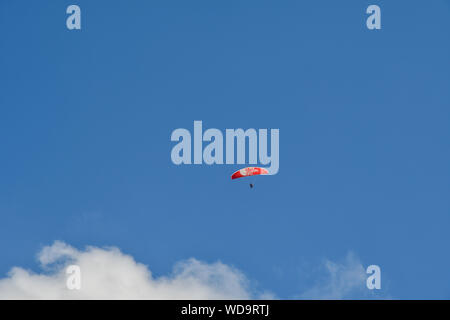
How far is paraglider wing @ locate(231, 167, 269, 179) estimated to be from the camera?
264 feet

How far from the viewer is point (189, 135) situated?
3164 inches

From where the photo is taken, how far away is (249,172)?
3174 inches

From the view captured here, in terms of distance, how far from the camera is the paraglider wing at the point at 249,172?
80.4m
